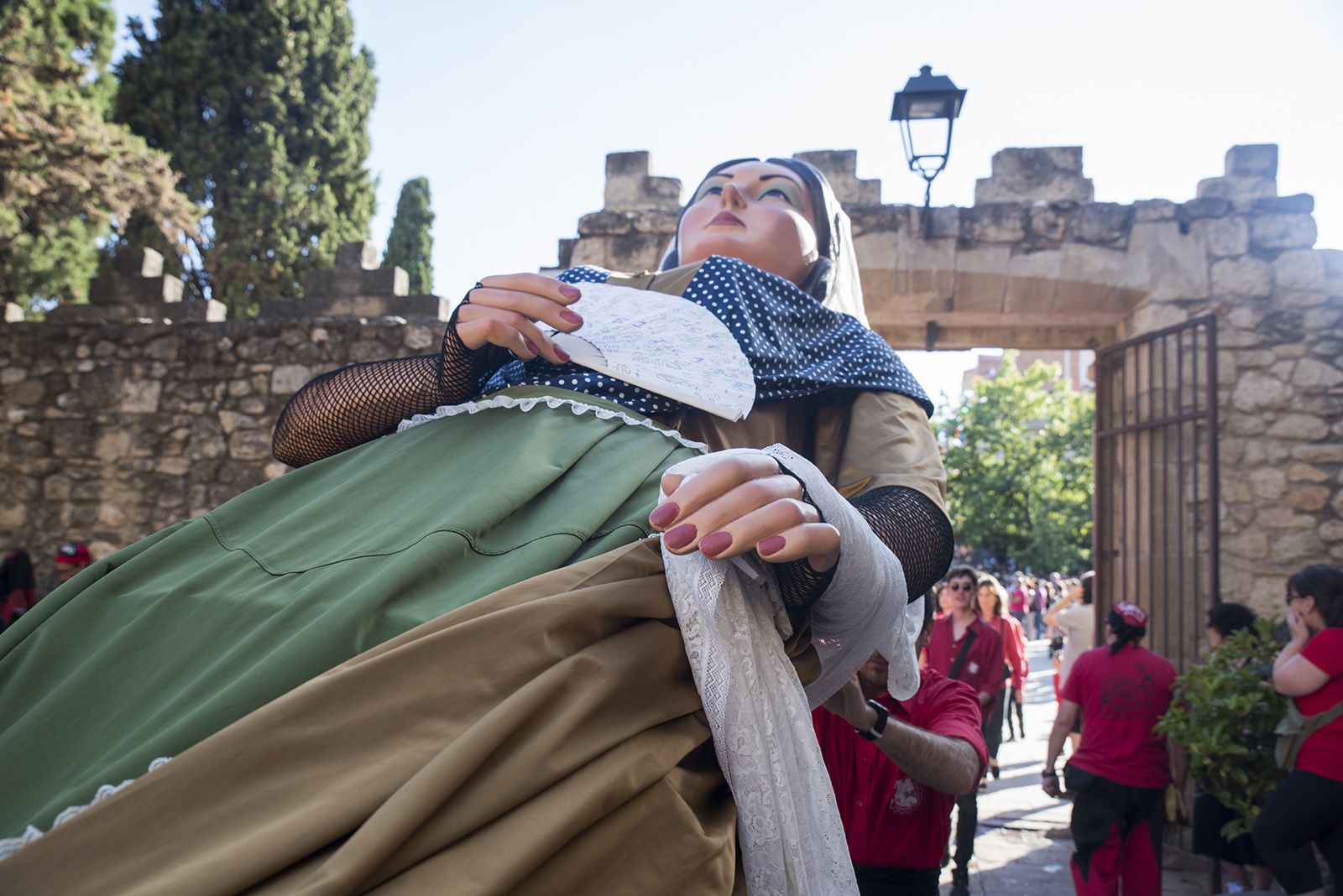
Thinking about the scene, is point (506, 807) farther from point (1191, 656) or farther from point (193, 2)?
point (193, 2)

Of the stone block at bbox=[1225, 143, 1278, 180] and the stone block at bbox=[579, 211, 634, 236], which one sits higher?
the stone block at bbox=[1225, 143, 1278, 180]

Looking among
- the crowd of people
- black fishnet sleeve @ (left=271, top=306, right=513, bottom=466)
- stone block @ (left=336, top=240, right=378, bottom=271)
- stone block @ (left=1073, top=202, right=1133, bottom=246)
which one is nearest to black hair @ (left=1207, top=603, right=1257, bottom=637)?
stone block @ (left=1073, top=202, right=1133, bottom=246)

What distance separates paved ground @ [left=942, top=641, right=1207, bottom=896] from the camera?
517cm

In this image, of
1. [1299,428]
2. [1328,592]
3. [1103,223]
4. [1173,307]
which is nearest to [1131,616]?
[1328,592]

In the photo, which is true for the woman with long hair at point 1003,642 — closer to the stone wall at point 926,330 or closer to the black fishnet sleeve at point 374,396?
the stone wall at point 926,330

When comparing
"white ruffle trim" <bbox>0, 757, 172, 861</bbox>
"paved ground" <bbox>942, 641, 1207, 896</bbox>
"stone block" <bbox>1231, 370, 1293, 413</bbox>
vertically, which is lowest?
"paved ground" <bbox>942, 641, 1207, 896</bbox>

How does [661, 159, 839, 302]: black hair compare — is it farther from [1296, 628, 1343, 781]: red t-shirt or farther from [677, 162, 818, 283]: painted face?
[1296, 628, 1343, 781]: red t-shirt

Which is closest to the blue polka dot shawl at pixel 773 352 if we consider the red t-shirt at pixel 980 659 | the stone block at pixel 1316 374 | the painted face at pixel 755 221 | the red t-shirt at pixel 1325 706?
the painted face at pixel 755 221

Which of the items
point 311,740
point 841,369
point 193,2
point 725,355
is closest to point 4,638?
point 311,740

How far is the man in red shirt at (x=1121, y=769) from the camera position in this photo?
435 cm

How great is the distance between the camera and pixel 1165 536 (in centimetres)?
562

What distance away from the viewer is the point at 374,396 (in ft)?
5.06

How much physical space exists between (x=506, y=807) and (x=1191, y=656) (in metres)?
5.64

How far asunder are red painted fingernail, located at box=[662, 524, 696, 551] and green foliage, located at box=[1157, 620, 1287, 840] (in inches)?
160
